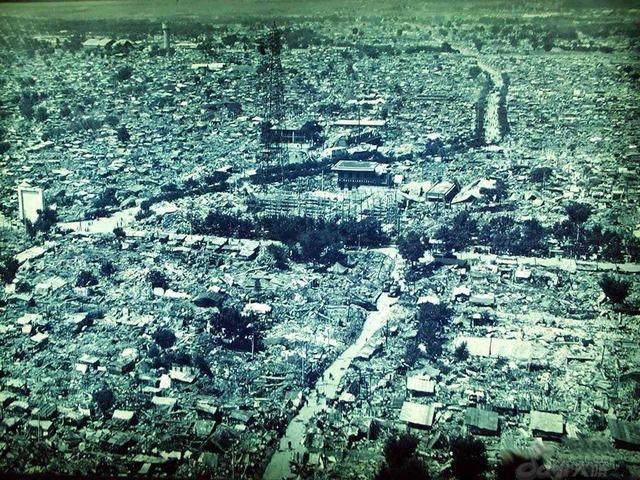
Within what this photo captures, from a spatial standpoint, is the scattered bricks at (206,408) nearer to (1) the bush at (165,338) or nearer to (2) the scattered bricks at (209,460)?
(2) the scattered bricks at (209,460)

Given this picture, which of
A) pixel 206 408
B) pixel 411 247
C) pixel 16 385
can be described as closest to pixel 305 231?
pixel 411 247

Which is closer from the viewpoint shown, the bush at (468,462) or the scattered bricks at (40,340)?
the bush at (468,462)

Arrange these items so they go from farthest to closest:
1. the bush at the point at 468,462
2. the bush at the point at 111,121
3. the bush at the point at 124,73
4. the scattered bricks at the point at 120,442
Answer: the bush at the point at 124,73, the bush at the point at 111,121, the scattered bricks at the point at 120,442, the bush at the point at 468,462

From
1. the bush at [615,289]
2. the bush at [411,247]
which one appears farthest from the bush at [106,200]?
the bush at [615,289]

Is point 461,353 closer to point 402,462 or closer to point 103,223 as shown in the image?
point 402,462

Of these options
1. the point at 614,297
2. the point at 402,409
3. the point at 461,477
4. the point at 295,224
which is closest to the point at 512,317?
the point at 614,297

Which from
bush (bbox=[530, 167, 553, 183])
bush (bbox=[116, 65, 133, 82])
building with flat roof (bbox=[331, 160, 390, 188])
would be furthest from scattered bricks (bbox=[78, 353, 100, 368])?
bush (bbox=[116, 65, 133, 82])
